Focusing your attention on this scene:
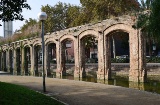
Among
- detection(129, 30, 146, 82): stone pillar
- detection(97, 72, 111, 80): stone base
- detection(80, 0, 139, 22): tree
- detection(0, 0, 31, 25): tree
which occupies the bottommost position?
detection(97, 72, 111, 80): stone base

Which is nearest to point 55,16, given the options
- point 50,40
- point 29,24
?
point 29,24

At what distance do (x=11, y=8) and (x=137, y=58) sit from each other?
40.1 ft

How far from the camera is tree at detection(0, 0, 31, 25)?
991 centimetres

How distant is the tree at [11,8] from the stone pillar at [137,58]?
11528mm

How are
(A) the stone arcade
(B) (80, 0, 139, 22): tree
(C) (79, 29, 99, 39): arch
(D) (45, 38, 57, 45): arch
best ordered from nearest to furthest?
(A) the stone arcade → (C) (79, 29, 99, 39): arch → (D) (45, 38, 57, 45): arch → (B) (80, 0, 139, 22): tree

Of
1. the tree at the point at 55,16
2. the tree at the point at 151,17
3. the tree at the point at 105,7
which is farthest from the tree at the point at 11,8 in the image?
the tree at the point at 55,16

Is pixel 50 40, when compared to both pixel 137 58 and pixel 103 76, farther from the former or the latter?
pixel 137 58

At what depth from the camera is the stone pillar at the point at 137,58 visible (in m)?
19.9

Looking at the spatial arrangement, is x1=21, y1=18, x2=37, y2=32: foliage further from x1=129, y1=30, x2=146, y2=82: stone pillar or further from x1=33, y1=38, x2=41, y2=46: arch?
x1=129, y1=30, x2=146, y2=82: stone pillar

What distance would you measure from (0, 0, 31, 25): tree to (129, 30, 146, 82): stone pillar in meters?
11.5

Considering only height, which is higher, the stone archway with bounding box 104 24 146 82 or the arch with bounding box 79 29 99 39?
the arch with bounding box 79 29 99 39

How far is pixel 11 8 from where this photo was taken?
10.1m

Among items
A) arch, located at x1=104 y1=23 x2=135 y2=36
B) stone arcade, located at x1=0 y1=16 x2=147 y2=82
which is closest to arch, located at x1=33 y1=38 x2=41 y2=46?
stone arcade, located at x1=0 y1=16 x2=147 y2=82

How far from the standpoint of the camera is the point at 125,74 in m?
26.9
